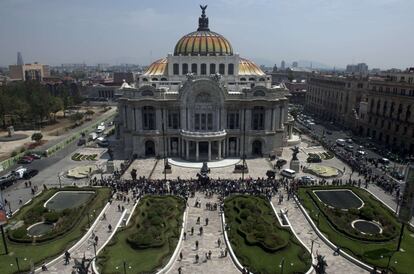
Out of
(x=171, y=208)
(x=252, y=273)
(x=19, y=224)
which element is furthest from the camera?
(x=171, y=208)

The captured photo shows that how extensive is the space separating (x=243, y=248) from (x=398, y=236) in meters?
18.3

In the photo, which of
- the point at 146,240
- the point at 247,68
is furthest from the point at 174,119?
the point at 146,240

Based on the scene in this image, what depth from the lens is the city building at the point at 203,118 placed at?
68062mm

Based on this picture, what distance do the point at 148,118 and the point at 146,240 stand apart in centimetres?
3834

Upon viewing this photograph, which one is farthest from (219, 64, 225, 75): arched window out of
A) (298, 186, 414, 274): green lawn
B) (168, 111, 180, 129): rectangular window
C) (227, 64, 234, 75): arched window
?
(298, 186, 414, 274): green lawn

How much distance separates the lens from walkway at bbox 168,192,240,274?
33125mm

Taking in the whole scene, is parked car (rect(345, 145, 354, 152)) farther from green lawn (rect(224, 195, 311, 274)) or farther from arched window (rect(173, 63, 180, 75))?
arched window (rect(173, 63, 180, 75))

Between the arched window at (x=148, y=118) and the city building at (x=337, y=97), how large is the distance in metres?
61.6

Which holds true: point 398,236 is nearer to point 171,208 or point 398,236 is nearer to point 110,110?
point 171,208

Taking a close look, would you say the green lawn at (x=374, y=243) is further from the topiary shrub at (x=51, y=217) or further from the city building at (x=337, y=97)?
the city building at (x=337, y=97)

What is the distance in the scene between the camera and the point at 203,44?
3120 inches

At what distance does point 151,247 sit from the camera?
3609cm

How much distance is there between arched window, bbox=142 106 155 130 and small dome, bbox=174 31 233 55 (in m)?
18.1

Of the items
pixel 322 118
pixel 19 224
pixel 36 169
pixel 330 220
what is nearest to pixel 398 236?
pixel 330 220
